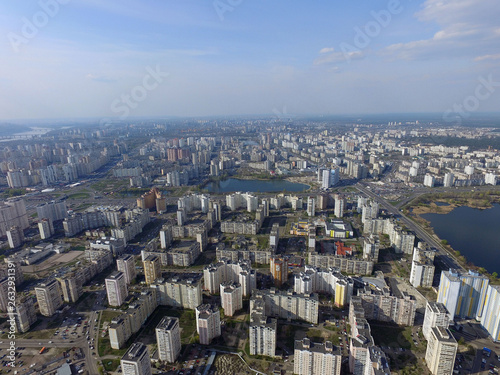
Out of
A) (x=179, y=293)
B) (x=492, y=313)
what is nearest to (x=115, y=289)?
(x=179, y=293)

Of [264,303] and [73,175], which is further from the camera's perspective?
[73,175]

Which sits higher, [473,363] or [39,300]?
[39,300]

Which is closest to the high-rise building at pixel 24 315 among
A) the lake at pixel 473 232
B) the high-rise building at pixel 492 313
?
the high-rise building at pixel 492 313

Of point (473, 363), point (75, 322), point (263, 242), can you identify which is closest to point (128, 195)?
point (263, 242)

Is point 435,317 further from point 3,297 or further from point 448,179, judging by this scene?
point 448,179

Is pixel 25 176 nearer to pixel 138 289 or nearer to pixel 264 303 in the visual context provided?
pixel 138 289
